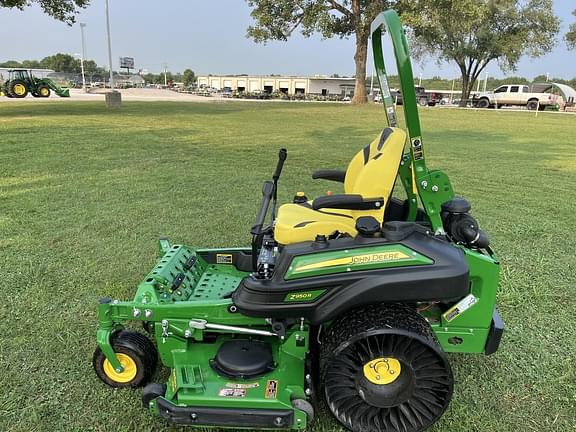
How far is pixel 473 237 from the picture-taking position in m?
2.76

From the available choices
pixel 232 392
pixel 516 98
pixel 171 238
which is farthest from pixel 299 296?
pixel 516 98

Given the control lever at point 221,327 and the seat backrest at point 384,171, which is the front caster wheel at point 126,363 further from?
the seat backrest at point 384,171

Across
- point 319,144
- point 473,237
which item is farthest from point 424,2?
point 473,237

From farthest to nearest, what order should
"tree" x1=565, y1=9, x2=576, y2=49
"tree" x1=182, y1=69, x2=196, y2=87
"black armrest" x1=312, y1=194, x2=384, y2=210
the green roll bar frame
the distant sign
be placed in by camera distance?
"tree" x1=182, y1=69, x2=196, y2=87
the distant sign
"tree" x1=565, y1=9, x2=576, y2=49
"black armrest" x1=312, y1=194, x2=384, y2=210
the green roll bar frame

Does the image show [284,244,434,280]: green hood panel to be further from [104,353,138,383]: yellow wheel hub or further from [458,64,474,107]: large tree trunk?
[458,64,474,107]: large tree trunk

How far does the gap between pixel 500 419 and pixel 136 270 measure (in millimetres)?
3153

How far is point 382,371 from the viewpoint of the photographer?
8.02 feet

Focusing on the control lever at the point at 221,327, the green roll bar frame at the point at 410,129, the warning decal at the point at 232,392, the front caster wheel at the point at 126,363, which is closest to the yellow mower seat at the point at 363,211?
the green roll bar frame at the point at 410,129

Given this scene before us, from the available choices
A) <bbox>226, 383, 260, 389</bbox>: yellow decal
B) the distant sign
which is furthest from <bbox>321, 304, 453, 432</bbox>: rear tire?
the distant sign

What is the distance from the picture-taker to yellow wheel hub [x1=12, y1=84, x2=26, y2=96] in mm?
29281

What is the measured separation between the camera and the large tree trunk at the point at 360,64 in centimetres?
2997

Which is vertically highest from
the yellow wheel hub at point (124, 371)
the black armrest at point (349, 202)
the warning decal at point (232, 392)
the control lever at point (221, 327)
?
the black armrest at point (349, 202)

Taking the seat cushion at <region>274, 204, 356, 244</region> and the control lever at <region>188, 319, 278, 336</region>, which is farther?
the seat cushion at <region>274, 204, 356, 244</region>

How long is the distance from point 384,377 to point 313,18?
29084 millimetres
